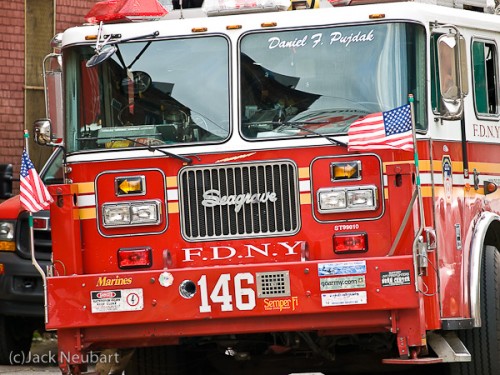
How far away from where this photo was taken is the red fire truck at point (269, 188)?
34.8 ft

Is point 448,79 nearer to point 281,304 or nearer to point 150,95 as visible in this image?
point 281,304

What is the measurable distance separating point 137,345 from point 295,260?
1.32m

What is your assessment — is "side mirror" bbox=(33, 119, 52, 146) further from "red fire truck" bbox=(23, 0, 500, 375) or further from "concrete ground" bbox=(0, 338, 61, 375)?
"concrete ground" bbox=(0, 338, 61, 375)

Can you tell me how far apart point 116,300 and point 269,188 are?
135cm

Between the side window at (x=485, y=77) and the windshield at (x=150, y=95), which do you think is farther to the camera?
the side window at (x=485, y=77)

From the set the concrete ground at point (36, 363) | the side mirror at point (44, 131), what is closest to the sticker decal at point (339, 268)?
the side mirror at point (44, 131)

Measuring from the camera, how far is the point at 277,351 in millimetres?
11711

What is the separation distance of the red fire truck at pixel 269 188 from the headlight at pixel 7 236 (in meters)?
3.63

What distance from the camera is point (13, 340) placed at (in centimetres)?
1520

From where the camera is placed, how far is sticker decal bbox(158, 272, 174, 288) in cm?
1066

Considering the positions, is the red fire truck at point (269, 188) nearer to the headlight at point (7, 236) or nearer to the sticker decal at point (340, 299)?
the sticker decal at point (340, 299)

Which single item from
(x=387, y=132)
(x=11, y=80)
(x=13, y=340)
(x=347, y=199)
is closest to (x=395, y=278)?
(x=347, y=199)

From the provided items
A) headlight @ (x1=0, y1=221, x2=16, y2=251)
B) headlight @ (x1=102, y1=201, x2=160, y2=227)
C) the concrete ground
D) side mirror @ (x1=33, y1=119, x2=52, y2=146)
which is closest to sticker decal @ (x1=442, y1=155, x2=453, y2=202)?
headlight @ (x1=102, y1=201, x2=160, y2=227)

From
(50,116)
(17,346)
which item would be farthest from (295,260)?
(17,346)
